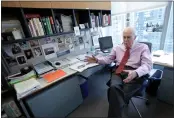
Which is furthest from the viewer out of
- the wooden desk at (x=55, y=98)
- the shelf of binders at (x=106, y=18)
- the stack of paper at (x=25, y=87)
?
the shelf of binders at (x=106, y=18)

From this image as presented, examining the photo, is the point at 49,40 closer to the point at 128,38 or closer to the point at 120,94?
the point at 128,38

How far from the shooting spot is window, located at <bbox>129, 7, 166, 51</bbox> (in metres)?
1.90

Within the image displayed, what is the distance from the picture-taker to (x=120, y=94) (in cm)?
122

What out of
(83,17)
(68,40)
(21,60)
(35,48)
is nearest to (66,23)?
(68,40)

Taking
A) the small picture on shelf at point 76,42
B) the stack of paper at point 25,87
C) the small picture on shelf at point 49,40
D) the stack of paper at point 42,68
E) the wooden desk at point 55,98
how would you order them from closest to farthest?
the stack of paper at point 25,87 → the wooden desk at point 55,98 → the stack of paper at point 42,68 → the small picture on shelf at point 49,40 → the small picture on shelf at point 76,42

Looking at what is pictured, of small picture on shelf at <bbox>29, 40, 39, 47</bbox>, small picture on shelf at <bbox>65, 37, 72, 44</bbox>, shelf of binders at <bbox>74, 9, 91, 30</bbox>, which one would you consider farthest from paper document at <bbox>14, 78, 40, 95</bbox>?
shelf of binders at <bbox>74, 9, 91, 30</bbox>

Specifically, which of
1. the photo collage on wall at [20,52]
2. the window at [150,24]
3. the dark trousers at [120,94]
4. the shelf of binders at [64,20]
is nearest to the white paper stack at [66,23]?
the shelf of binders at [64,20]

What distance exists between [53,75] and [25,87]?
1.19 ft

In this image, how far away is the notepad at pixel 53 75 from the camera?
131 cm

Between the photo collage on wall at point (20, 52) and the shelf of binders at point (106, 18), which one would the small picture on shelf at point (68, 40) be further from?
the shelf of binders at point (106, 18)

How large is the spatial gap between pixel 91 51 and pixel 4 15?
1611 mm

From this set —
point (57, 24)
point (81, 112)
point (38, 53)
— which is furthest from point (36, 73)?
point (81, 112)

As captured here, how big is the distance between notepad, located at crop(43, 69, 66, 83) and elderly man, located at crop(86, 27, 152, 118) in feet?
1.72

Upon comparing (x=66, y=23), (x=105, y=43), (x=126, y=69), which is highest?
(x=66, y=23)
